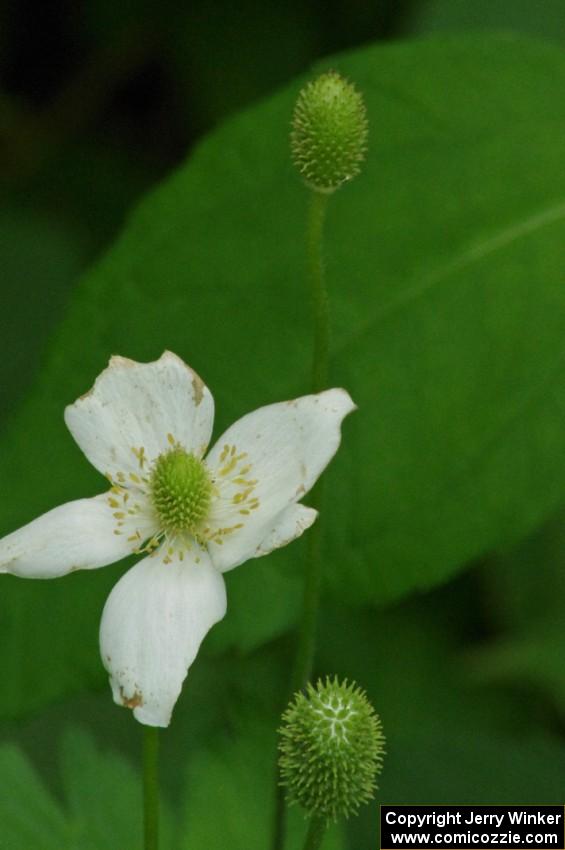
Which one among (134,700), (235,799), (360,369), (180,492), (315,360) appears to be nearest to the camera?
(134,700)

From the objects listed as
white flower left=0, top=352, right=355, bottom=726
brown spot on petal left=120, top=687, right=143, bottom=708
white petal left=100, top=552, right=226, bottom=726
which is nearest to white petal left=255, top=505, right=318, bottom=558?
white flower left=0, top=352, right=355, bottom=726

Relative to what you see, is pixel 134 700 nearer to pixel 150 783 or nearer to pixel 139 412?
pixel 150 783

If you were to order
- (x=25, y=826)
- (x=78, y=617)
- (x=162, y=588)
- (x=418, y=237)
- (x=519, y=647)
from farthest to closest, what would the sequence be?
(x=519, y=647) < (x=418, y=237) < (x=78, y=617) < (x=25, y=826) < (x=162, y=588)

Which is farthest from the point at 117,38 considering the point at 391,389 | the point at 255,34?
the point at 391,389

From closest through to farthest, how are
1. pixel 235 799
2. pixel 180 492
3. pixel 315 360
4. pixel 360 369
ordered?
pixel 315 360, pixel 180 492, pixel 235 799, pixel 360 369

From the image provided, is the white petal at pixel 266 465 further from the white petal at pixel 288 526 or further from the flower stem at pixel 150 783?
the flower stem at pixel 150 783

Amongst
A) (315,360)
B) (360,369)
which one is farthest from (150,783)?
(360,369)

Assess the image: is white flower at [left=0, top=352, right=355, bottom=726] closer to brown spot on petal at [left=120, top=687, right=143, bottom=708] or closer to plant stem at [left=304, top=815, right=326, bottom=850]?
brown spot on petal at [left=120, top=687, right=143, bottom=708]

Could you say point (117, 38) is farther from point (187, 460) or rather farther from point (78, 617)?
point (187, 460)
